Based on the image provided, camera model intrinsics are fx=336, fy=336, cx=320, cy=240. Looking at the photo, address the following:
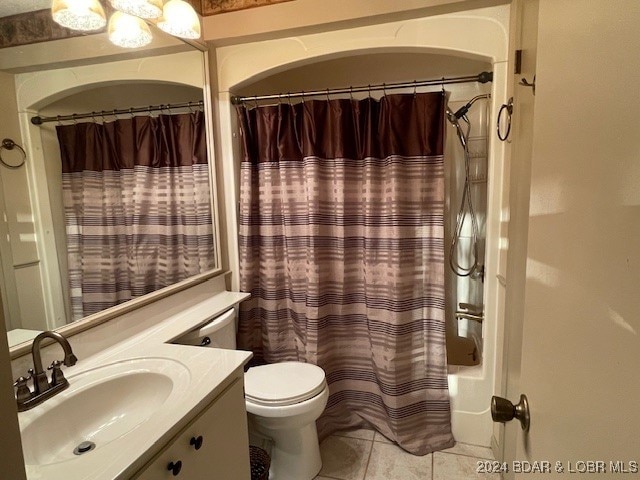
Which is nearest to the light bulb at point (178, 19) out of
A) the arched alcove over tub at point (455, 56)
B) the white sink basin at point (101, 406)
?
the arched alcove over tub at point (455, 56)

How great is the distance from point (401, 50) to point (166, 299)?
5.82ft

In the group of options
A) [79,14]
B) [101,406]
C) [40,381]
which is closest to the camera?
[40,381]

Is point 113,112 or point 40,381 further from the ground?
point 113,112

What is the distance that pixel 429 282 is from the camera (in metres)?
1.90

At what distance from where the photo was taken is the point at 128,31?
1.52m

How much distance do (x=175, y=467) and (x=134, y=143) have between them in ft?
4.96

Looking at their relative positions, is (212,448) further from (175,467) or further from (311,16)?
(311,16)

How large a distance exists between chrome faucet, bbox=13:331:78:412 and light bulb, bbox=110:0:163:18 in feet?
4.32

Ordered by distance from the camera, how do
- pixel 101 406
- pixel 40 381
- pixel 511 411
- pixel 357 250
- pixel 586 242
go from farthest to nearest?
1. pixel 357 250
2. pixel 101 406
3. pixel 40 381
4. pixel 511 411
5. pixel 586 242

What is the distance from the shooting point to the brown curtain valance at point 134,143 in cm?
144

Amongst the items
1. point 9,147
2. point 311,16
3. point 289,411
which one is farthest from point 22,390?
point 311,16

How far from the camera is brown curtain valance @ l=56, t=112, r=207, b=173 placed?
1.44 meters

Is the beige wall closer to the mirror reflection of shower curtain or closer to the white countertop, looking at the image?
the mirror reflection of shower curtain

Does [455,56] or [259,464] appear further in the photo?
[455,56]
